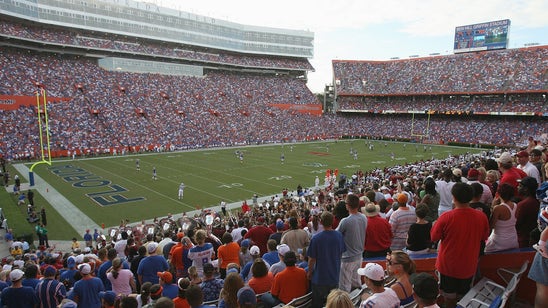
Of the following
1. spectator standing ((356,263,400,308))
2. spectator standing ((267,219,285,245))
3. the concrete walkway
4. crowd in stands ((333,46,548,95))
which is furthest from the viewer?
crowd in stands ((333,46,548,95))

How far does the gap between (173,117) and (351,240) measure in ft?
159

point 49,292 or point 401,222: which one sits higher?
point 401,222

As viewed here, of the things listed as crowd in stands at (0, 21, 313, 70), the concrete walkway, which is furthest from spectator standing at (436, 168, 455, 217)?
crowd in stands at (0, 21, 313, 70)

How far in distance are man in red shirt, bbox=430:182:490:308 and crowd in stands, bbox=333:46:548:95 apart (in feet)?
200

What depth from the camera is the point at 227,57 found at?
73.5 metres

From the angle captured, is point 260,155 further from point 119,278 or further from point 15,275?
point 15,275

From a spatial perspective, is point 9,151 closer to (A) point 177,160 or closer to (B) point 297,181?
(A) point 177,160

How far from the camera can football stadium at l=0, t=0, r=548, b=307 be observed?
4707 millimetres

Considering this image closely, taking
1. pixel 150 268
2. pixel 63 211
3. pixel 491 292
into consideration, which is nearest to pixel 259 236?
pixel 150 268

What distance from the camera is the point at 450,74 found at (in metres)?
63.4

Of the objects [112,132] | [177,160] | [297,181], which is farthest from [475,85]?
[112,132]

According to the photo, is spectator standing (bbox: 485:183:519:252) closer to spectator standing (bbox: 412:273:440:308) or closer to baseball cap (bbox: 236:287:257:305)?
spectator standing (bbox: 412:273:440:308)

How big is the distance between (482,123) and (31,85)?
213 feet

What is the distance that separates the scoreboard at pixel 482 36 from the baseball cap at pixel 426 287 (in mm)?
74751
